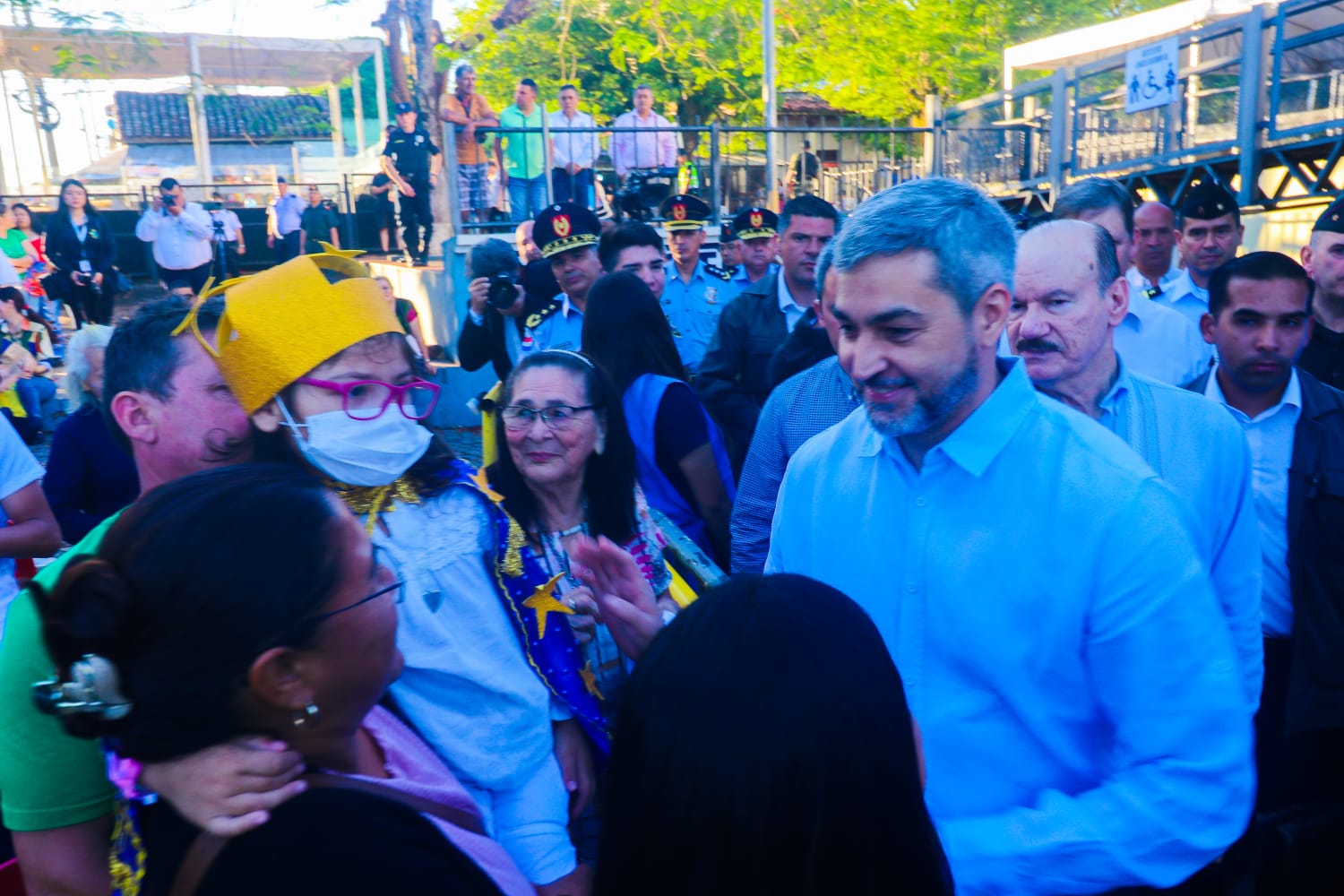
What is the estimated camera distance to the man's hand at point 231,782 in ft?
3.98

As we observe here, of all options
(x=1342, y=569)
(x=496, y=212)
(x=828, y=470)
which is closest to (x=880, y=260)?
(x=828, y=470)

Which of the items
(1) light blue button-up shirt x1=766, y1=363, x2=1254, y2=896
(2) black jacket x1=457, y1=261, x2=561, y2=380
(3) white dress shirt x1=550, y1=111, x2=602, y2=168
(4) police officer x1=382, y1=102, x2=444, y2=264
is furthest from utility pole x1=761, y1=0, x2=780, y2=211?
(1) light blue button-up shirt x1=766, y1=363, x2=1254, y2=896

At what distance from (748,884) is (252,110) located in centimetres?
4171

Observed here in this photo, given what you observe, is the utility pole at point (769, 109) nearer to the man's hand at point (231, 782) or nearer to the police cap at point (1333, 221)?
the police cap at point (1333, 221)

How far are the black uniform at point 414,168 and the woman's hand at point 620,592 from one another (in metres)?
11.7

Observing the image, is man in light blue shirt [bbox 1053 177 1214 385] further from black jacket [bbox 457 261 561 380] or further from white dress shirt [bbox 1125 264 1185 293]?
black jacket [bbox 457 261 561 380]

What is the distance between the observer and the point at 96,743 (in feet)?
5.26

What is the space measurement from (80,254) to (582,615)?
14415 millimetres

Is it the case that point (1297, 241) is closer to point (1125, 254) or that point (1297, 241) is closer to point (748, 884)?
point (1125, 254)

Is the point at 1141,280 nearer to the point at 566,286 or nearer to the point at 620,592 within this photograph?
the point at 566,286

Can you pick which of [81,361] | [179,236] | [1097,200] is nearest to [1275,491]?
[1097,200]

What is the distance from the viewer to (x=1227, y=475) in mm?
2191

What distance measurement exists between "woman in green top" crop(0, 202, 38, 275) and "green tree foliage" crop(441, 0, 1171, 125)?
520 inches

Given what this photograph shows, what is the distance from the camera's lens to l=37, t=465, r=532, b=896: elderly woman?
1.21 m
